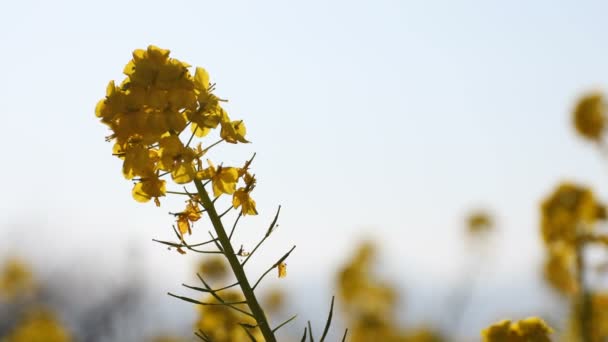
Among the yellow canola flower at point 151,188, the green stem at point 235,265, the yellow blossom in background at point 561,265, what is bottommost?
the green stem at point 235,265

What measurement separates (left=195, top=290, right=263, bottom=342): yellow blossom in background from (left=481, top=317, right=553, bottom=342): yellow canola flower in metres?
1.32

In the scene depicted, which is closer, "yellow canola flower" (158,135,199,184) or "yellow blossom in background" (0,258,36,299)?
"yellow canola flower" (158,135,199,184)

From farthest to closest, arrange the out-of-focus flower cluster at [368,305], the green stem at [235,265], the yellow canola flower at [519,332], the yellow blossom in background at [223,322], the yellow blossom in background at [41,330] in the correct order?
the out-of-focus flower cluster at [368,305]
the yellow blossom in background at [41,330]
the yellow blossom in background at [223,322]
the yellow canola flower at [519,332]
the green stem at [235,265]

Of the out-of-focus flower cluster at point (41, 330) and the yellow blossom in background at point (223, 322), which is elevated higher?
the out-of-focus flower cluster at point (41, 330)

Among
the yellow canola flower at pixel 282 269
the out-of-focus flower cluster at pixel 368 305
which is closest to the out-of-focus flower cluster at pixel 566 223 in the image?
the yellow canola flower at pixel 282 269

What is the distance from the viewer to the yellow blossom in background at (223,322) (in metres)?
4.08

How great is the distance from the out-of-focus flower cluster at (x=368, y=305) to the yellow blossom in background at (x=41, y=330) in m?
3.90

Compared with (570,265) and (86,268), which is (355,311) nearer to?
(86,268)

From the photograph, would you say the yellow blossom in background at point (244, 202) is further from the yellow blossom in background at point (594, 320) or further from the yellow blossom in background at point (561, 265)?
→ the yellow blossom in background at point (561, 265)

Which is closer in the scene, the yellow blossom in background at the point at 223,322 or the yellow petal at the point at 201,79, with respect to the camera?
the yellow petal at the point at 201,79

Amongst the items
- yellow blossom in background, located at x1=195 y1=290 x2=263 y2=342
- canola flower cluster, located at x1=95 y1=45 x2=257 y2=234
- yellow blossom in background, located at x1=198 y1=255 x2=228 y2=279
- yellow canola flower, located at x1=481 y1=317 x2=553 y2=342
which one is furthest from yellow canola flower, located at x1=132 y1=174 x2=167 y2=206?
yellow blossom in background, located at x1=198 y1=255 x2=228 y2=279

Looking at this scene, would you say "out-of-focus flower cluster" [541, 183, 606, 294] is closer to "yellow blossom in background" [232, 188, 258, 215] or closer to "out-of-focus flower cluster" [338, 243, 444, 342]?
"yellow blossom in background" [232, 188, 258, 215]

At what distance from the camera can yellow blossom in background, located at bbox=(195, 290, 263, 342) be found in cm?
408

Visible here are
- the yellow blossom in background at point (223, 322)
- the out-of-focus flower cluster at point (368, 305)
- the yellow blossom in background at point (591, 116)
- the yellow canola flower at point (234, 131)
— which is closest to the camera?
the yellow canola flower at point (234, 131)
